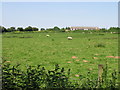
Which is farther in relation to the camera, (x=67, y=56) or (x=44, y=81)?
(x=67, y=56)

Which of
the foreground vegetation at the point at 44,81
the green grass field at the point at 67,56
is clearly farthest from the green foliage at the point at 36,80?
the green grass field at the point at 67,56

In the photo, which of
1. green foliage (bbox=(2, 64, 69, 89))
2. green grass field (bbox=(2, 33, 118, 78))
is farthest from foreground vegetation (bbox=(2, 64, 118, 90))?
green grass field (bbox=(2, 33, 118, 78))

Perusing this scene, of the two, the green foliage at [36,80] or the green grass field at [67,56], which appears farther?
the green grass field at [67,56]

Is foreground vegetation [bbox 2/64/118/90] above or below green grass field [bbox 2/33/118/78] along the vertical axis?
above

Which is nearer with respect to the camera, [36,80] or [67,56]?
[36,80]

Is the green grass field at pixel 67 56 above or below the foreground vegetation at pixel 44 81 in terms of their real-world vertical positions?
below

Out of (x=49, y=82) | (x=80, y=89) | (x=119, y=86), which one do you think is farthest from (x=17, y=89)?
(x=119, y=86)

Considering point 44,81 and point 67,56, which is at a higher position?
point 44,81

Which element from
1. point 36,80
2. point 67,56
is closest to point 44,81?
point 36,80

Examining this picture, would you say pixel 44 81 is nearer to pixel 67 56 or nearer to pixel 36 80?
pixel 36 80

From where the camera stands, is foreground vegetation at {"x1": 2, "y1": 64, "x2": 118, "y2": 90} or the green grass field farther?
the green grass field

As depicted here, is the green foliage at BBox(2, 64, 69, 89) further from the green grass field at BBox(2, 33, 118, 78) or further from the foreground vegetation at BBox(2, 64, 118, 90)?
the green grass field at BBox(2, 33, 118, 78)

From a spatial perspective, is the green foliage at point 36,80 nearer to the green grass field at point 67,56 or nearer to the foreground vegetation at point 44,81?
the foreground vegetation at point 44,81

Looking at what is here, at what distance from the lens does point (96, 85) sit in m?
6.55
